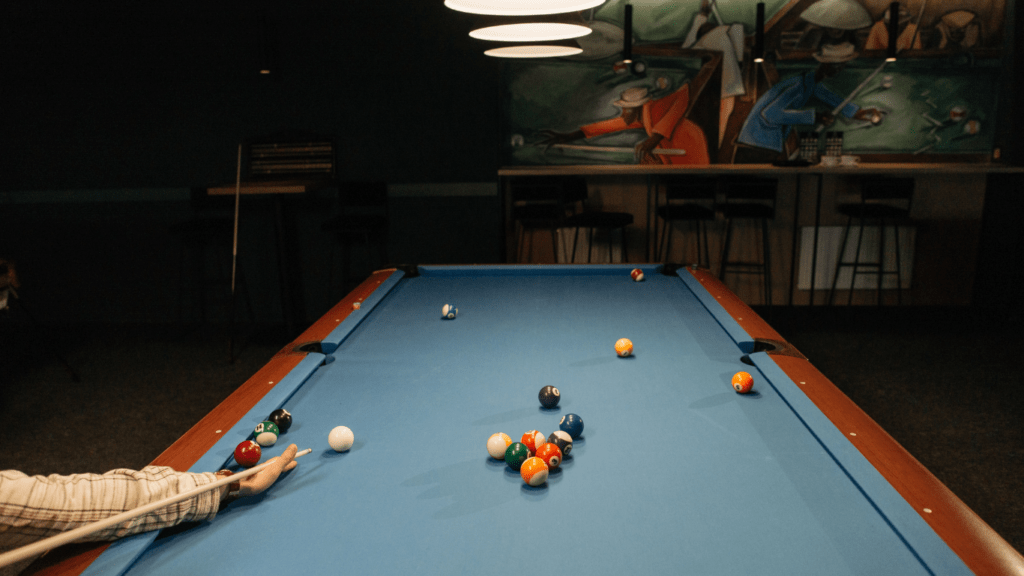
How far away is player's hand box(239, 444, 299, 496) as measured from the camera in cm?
122

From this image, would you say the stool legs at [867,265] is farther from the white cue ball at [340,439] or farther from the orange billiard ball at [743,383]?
the white cue ball at [340,439]

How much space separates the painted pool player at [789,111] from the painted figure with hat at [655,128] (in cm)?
35

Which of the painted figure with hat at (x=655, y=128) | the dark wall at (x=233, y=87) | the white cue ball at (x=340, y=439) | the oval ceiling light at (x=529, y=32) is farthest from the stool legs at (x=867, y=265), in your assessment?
the white cue ball at (x=340, y=439)

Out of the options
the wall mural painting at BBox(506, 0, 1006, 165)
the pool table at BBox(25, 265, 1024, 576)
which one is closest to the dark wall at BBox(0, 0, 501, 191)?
the wall mural painting at BBox(506, 0, 1006, 165)

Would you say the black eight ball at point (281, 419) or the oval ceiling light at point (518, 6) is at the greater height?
the oval ceiling light at point (518, 6)

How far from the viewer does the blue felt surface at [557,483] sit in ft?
3.40

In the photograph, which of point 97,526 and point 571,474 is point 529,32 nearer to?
point 571,474

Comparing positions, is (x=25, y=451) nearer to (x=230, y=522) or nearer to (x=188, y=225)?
(x=188, y=225)

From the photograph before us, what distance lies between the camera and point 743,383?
1.64 metres

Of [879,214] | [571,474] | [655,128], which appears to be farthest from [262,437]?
[879,214]

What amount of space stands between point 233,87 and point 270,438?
165 inches

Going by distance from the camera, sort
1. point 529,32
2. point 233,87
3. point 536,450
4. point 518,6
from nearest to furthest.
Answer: point 536,450 < point 518,6 < point 529,32 < point 233,87

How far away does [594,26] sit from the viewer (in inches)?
203

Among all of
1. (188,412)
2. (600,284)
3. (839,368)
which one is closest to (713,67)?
(839,368)
